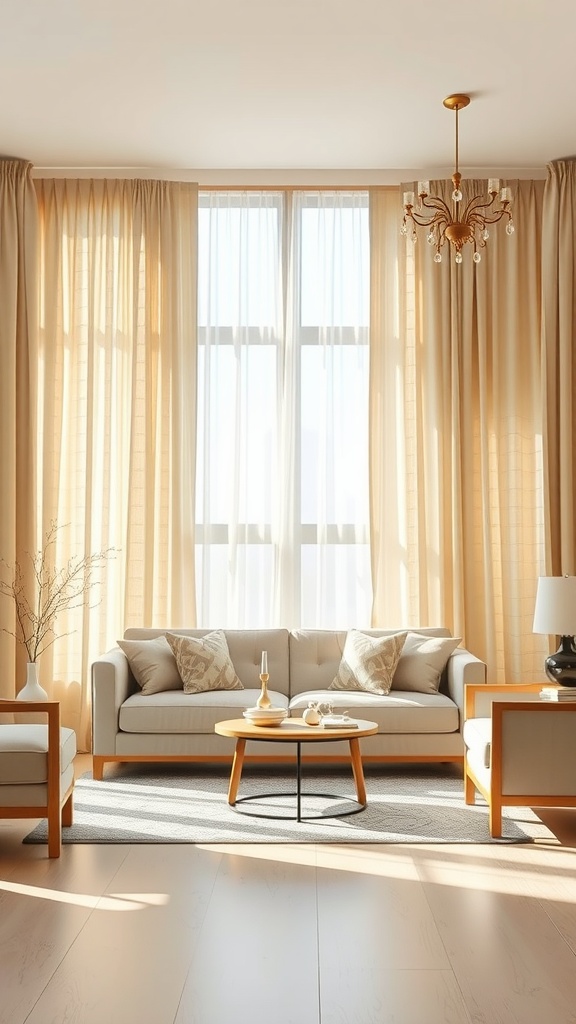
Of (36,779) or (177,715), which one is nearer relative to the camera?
(36,779)

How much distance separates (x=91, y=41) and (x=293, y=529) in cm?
308

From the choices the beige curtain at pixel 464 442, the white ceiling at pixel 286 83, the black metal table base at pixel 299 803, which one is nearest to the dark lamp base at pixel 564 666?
the black metal table base at pixel 299 803

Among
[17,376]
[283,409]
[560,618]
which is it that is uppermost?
[17,376]

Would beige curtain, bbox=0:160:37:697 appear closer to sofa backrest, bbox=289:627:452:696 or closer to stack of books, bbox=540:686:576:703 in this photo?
sofa backrest, bbox=289:627:452:696

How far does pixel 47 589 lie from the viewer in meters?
6.51

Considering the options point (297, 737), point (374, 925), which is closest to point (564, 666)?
point (297, 737)

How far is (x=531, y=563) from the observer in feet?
21.5

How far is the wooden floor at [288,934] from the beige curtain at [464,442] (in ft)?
7.79

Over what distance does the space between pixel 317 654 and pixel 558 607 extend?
1.84 metres

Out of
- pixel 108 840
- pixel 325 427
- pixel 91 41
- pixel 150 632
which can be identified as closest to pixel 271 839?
pixel 108 840

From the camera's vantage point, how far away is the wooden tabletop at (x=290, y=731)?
4.65m

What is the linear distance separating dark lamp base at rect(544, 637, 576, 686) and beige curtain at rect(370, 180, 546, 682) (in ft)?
5.04

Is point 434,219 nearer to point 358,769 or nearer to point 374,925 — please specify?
point 358,769

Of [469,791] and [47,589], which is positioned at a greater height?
[47,589]
